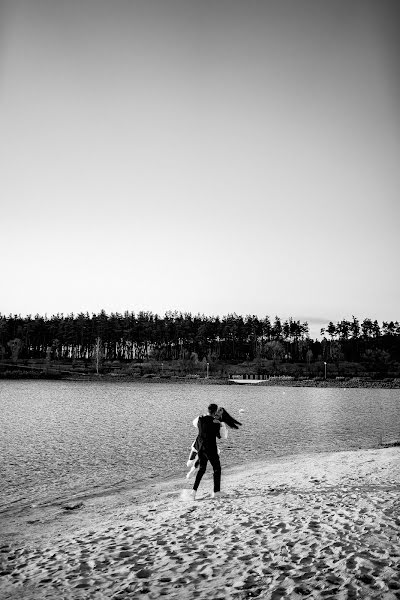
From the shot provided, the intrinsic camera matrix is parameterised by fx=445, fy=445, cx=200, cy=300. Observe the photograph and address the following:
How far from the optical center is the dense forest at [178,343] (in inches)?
6368

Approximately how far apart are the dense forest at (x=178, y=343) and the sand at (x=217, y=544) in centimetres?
13625

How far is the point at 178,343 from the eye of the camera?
612ft

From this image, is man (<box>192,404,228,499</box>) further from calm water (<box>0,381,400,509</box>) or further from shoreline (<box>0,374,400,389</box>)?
shoreline (<box>0,374,400,389</box>)

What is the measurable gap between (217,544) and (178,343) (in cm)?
17930

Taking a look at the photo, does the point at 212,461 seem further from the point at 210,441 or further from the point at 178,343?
the point at 178,343

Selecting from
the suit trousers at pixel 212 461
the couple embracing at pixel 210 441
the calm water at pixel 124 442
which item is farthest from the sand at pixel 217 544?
the calm water at pixel 124 442

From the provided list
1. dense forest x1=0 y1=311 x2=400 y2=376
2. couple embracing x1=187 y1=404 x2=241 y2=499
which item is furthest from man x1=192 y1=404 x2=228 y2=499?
dense forest x1=0 y1=311 x2=400 y2=376

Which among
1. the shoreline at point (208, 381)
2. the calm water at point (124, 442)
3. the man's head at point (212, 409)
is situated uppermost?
the man's head at point (212, 409)

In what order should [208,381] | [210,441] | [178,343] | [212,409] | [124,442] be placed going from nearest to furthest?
1. [210,441]
2. [212,409]
3. [124,442]
4. [208,381]
5. [178,343]

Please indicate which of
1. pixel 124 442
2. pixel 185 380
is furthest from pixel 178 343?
pixel 124 442

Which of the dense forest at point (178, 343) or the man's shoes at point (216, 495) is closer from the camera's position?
the man's shoes at point (216, 495)

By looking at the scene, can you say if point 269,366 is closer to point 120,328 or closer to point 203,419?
point 120,328

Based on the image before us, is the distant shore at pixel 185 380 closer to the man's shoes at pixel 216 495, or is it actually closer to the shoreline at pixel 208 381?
the shoreline at pixel 208 381

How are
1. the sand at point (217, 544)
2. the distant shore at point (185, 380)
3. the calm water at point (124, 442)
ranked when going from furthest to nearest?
the distant shore at point (185, 380), the calm water at point (124, 442), the sand at point (217, 544)
